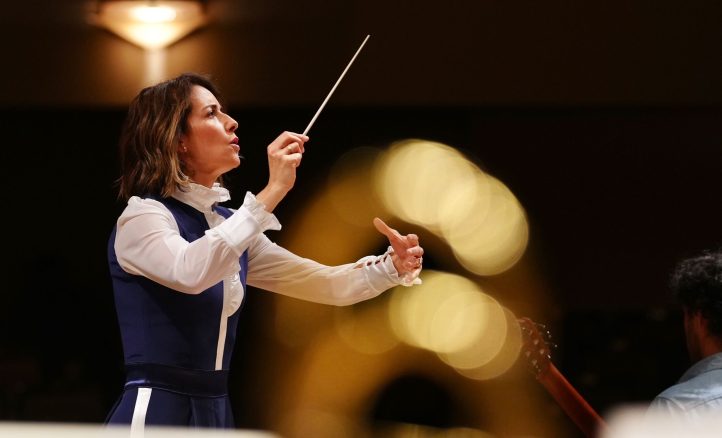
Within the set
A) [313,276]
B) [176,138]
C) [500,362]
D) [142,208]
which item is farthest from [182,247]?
[500,362]

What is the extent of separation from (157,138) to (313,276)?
37 centimetres

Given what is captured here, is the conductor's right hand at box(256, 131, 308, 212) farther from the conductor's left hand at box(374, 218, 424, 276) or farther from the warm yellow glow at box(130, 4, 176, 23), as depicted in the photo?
the warm yellow glow at box(130, 4, 176, 23)

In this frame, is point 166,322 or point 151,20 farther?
point 151,20

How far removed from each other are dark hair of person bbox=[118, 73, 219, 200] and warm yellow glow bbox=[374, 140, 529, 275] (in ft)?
4.19

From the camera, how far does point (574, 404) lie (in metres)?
1.91

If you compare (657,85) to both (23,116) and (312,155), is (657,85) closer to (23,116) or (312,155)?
(312,155)

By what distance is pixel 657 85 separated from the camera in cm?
289

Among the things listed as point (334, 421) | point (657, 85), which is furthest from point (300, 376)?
point (657, 85)

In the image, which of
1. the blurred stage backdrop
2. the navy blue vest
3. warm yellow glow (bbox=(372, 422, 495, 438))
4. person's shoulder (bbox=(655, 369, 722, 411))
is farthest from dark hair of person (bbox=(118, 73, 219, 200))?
warm yellow glow (bbox=(372, 422, 495, 438))

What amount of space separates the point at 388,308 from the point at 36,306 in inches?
42.8

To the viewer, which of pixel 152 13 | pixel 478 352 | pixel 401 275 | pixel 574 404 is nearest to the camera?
pixel 401 275

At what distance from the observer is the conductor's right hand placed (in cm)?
155

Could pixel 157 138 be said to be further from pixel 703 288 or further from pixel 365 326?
pixel 365 326

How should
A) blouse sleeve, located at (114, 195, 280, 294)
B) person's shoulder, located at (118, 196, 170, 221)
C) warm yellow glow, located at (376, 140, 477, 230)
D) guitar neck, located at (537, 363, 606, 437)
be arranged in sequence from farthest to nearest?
1. warm yellow glow, located at (376, 140, 477, 230)
2. guitar neck, located at (537, 363, 606, 437)
3. person's shoulder, located at (118, 196, 170, 221)
4. blouse sleeve, located at (114, 195, 280, 294)
